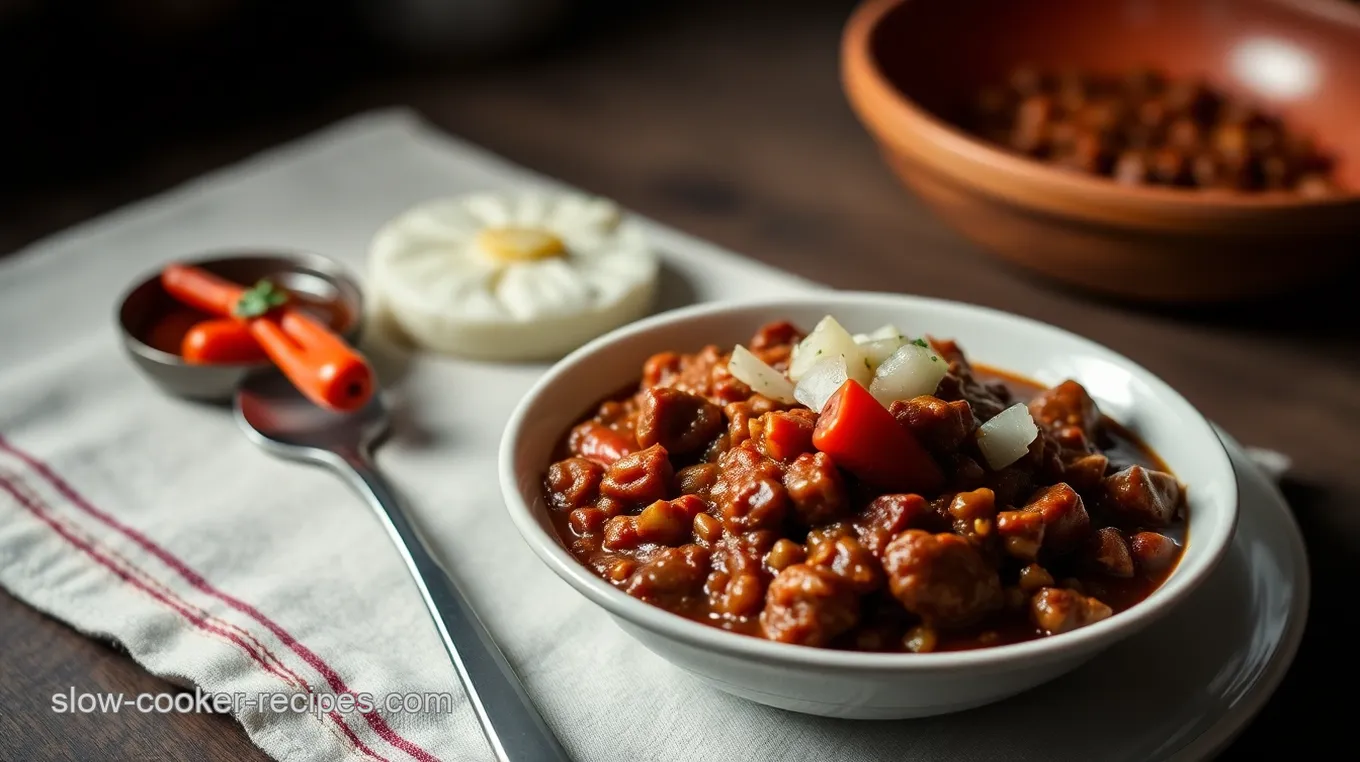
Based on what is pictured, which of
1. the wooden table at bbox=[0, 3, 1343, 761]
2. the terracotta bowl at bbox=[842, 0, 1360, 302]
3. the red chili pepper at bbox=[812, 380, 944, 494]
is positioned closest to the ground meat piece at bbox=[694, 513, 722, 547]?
the red chili pepper at bbox=[812, 380, 944, 494]

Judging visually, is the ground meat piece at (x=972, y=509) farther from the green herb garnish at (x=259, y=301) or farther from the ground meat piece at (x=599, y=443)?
the green herb garnish at (x=259, y=301)

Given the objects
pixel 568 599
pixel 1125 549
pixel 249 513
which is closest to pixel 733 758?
pixel 568 599

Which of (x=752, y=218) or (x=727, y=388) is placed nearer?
(x=727, y=388)

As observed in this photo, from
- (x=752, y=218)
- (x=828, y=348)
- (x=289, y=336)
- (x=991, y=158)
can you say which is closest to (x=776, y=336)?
(x=828, y=348)

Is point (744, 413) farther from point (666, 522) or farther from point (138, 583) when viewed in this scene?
point (138, 583)

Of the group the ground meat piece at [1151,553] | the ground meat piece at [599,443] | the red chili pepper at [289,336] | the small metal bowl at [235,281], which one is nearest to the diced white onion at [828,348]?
the ground meat piece at [599,443]

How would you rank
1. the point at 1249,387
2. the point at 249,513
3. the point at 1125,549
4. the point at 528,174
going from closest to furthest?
the point at 1125,549 → the point at 249,513 → the point at 1249,387 → the point at 528,174

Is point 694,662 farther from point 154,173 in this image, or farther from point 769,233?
point 154,173
